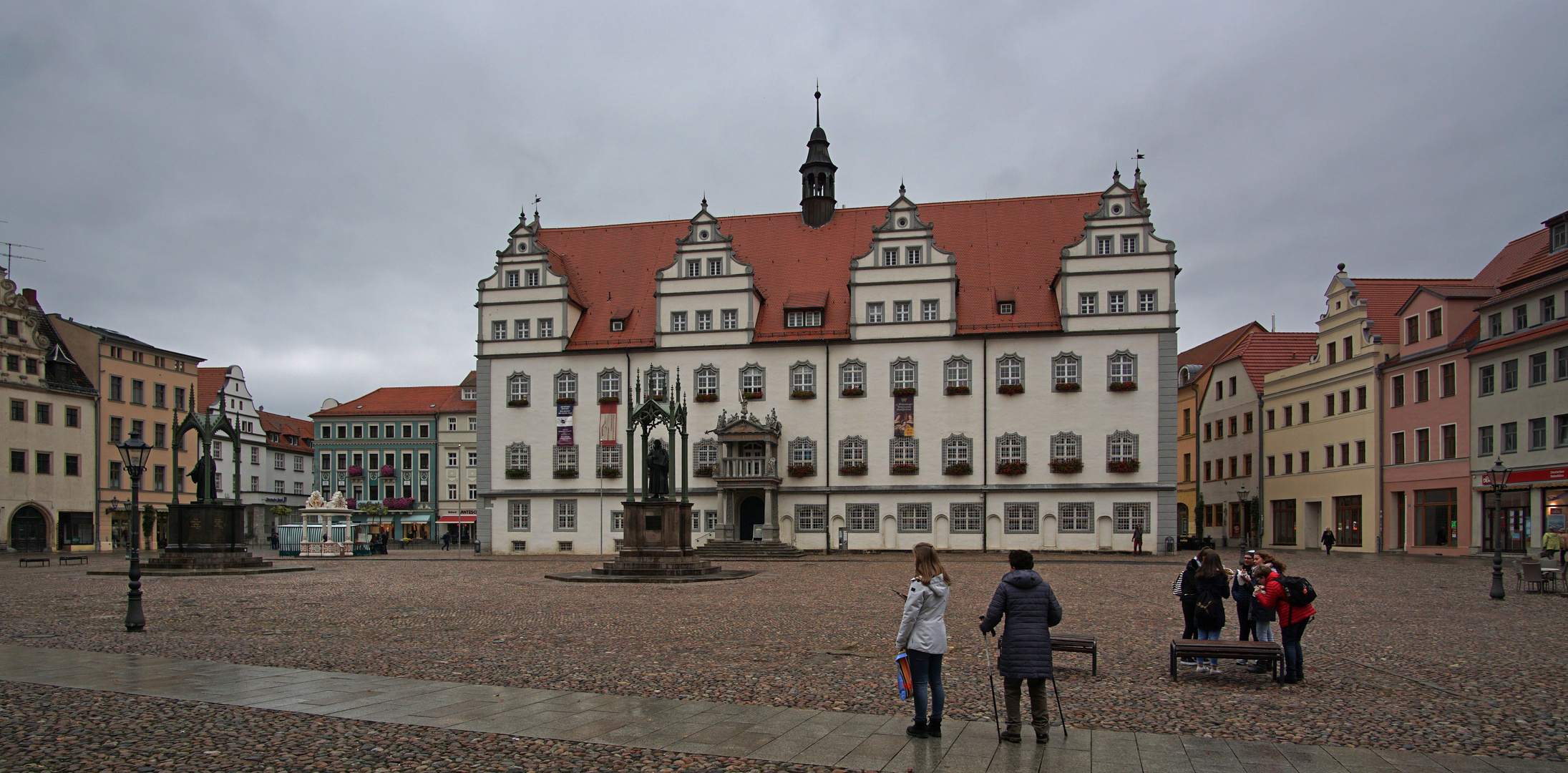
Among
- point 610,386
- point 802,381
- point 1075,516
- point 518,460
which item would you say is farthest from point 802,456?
point 518,460

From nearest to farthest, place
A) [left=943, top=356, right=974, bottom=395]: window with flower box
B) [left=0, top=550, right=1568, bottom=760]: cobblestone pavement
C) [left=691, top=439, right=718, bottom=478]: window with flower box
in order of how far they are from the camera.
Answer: [left=0, top=550, right=1568, bottom=760]: cobblestone pavement
[left=943, top=356, right=974, bottom=395]: window with flower box
[left=691, top=439, right=718, bottom=478]: window with flower box

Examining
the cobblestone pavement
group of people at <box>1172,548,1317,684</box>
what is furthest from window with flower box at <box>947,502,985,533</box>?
group of people at <box>1172,548,1317,684</box>

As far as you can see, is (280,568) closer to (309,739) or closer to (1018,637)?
(309,739)

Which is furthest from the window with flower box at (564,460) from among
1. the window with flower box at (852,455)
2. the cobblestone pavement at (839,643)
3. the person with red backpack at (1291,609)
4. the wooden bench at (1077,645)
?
the person with red backpack at (1291,609)

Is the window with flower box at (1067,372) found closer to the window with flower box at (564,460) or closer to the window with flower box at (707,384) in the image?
the window with flower box at (707,384)

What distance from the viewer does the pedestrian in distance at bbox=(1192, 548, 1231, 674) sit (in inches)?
498

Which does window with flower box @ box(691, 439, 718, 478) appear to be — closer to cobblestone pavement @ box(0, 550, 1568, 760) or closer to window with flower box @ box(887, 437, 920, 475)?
window with flower box @ box(887, 437, 920, 475)

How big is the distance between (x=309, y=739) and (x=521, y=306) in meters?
45.8

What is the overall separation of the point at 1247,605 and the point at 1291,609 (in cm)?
132

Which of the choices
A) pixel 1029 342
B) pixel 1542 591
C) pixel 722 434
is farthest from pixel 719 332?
pixel 1542 591

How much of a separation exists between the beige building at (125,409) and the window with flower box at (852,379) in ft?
120

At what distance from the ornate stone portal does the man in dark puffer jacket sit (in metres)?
20.5

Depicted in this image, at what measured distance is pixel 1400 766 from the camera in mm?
8156

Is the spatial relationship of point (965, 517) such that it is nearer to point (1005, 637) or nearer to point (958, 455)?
point (958, 455)
